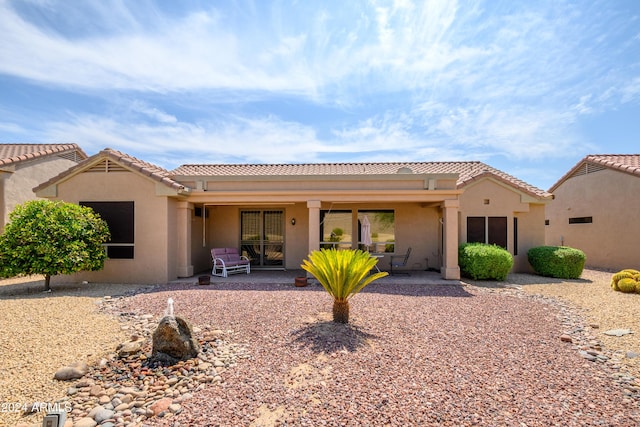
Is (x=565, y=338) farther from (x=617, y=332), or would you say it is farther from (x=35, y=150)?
(x=35, y=150)

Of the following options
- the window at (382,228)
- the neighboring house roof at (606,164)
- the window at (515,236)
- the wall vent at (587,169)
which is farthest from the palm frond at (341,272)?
the wall vent at (587,169)

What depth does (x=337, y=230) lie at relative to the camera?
1327 centimetres

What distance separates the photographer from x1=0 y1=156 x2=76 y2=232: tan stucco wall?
12.3 metres

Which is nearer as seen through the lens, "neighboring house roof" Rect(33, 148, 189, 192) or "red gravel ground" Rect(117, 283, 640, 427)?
"red gravel ground" Rect(117, 283, 640, 427)

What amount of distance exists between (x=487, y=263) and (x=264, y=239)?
9.06 m

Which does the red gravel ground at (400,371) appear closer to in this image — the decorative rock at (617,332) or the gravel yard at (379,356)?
the gravel yard at (379,356)

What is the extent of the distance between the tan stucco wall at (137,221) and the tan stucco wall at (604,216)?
2018cm

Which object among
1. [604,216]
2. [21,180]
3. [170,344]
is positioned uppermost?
[21,180]

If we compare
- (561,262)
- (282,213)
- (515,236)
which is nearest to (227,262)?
(282,213)

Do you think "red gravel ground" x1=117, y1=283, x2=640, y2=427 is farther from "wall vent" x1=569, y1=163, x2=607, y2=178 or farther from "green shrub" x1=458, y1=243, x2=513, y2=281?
"wall vent" x1=569, y1=163, x2=607, y2=178

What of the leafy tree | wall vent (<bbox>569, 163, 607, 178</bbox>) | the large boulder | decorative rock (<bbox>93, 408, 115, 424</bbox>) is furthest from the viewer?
wall vent (<bbox>569, 163, 607, 178</bbox>)

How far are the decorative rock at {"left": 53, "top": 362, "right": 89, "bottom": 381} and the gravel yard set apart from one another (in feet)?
0.45

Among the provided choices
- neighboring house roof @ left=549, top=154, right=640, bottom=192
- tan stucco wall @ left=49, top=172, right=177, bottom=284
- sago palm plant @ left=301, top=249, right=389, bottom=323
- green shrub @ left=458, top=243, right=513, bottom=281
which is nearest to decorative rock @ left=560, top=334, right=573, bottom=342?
sago palm plant @ left=301, top=249, right=389, bottom=323

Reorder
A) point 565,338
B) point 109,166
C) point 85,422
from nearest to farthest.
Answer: point 85,422 < point 565,338 < point 109,166
